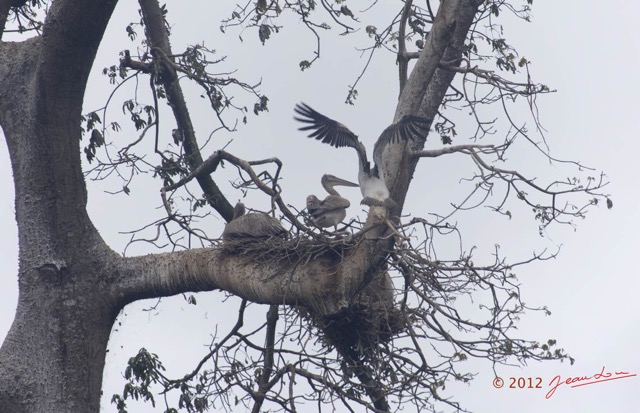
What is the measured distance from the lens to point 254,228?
8414 millimetres

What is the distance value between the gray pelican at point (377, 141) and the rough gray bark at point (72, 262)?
145mm

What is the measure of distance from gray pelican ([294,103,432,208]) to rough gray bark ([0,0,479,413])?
0.15 meters

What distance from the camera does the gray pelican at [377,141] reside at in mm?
7492

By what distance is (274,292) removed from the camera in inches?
283

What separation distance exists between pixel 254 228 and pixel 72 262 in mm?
1568

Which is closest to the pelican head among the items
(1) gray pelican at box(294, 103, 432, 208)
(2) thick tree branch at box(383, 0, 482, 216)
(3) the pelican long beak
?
(3) the pelican long beak

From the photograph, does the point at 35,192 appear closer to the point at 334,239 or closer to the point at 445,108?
the point at 334,239

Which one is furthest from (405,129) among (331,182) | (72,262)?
(331,182)

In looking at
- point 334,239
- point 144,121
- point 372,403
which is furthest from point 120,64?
point 372,403

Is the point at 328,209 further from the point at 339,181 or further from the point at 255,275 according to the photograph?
the point at 255,275

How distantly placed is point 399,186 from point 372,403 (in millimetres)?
1539

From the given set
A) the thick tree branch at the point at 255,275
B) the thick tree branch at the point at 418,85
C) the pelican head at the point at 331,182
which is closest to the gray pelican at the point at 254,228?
the thick tree branch at the point at 255,275

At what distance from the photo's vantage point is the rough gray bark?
7152 millimetres

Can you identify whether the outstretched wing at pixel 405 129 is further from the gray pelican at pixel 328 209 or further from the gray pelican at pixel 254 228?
the gray pelican at pixel 328 209
